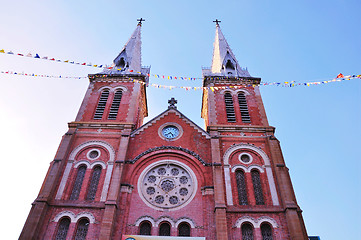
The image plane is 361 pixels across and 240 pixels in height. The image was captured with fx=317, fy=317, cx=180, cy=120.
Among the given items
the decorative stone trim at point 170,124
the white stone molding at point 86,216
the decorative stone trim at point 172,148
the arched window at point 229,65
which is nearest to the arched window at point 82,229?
the white stone molding at point 86,216

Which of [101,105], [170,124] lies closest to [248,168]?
[170,124]

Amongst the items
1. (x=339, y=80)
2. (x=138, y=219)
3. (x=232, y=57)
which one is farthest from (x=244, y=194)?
(x=232, y=57)

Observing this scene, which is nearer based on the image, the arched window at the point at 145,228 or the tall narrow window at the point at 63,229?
the tall narrow window at the point at 63,229

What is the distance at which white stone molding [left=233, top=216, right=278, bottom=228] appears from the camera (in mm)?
16859

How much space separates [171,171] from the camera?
20016 mm

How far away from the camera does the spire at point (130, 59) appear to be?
28469 mm

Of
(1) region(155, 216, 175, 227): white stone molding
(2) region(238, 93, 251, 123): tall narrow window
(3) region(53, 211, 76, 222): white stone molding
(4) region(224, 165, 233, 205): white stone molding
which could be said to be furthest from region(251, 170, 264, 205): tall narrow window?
(3) region(53, 211, 76, 222): white stone molding

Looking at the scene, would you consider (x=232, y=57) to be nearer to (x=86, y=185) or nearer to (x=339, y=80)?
(x=339, y=80)

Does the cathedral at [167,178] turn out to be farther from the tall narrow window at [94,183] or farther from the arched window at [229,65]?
the arched window at [229,65]

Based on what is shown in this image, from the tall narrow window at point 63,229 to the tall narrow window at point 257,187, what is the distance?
1067cm

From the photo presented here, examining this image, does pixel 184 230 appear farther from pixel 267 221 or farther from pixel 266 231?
pixel 267 221

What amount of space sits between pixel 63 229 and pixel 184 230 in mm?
6504

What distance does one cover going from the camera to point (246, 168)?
1981 centimetres

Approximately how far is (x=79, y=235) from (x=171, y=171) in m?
6.45
